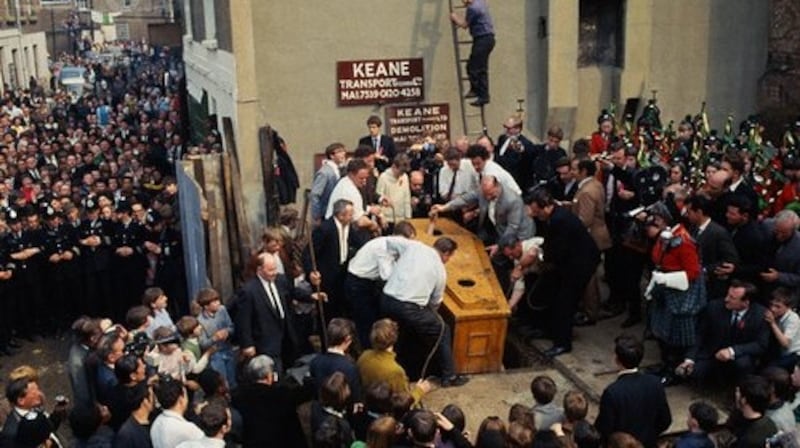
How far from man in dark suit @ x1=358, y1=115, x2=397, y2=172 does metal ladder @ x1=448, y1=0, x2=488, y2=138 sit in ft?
7.44

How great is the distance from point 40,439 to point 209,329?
2.05 meters

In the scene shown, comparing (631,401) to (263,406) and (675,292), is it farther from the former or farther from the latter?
(263,406)

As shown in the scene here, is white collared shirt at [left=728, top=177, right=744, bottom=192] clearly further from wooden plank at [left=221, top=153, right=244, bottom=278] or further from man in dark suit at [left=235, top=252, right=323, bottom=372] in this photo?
wooden plank at [left=221, top=153, right=244, bottom=278]

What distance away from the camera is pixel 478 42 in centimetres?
1319

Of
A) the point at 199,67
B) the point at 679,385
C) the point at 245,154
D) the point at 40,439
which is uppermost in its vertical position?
the point at 199,67

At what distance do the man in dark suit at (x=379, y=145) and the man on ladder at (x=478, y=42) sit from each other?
2122 millimetres

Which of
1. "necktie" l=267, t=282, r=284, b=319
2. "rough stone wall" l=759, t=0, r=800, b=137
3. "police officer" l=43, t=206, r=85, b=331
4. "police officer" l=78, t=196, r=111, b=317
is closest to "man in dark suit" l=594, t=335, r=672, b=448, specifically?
"necktie" l=267, t=282, r=284, b=319

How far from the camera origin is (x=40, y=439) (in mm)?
6176

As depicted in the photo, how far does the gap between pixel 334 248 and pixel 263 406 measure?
9.88 feet

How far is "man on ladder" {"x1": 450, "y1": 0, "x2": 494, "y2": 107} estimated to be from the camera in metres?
13.0

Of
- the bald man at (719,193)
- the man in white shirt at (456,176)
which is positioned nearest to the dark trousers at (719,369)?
the bald man at (719,193)

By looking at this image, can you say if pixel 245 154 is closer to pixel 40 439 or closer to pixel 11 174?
pixel 11 174

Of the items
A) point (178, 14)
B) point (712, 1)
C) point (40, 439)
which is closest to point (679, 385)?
point (40, 439)

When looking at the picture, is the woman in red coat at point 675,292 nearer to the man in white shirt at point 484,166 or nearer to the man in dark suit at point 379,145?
the man in white shirt at point 484,166
